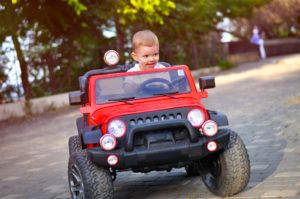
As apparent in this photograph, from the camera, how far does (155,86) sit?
18.4 ft

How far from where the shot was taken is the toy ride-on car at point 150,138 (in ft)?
15.7

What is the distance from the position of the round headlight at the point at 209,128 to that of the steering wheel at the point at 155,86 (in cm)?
83

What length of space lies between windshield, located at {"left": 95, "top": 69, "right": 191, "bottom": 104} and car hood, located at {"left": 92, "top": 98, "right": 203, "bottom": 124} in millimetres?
109

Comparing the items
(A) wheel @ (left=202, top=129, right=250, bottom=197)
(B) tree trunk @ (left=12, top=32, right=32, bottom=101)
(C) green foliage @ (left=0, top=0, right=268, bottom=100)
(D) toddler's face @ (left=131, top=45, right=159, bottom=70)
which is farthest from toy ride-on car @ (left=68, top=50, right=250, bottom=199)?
(B) tree trunk @ (left=12, top=32, right=32, bottom=101)

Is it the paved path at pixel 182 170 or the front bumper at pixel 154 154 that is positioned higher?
the front bumper at pixel 154 154

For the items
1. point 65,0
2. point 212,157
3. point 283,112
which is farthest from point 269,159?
point 65,0

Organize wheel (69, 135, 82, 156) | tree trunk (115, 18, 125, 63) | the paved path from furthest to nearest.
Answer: tree trunk (115, 18, 125, 63)
the paved path
wheel (69, 135, 82, 156)

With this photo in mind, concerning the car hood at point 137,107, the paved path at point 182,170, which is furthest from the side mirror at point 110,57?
the paved path at point 182,170

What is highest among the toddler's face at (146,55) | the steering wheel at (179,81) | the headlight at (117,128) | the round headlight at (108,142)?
the toddler's face at (146,55)

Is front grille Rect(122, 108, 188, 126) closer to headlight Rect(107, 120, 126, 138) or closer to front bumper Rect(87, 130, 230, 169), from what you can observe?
headlight Rect(107, 120, 126, 138)

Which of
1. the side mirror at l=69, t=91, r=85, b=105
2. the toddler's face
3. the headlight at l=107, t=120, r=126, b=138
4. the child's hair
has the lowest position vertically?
the headlight at l=107, t=120, r=126, b=138

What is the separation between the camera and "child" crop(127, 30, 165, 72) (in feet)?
18.7

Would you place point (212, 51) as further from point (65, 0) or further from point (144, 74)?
point (144, 74)

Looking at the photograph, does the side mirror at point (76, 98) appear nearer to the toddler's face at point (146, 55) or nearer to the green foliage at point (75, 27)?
the toddler's face at point (146, 55)
